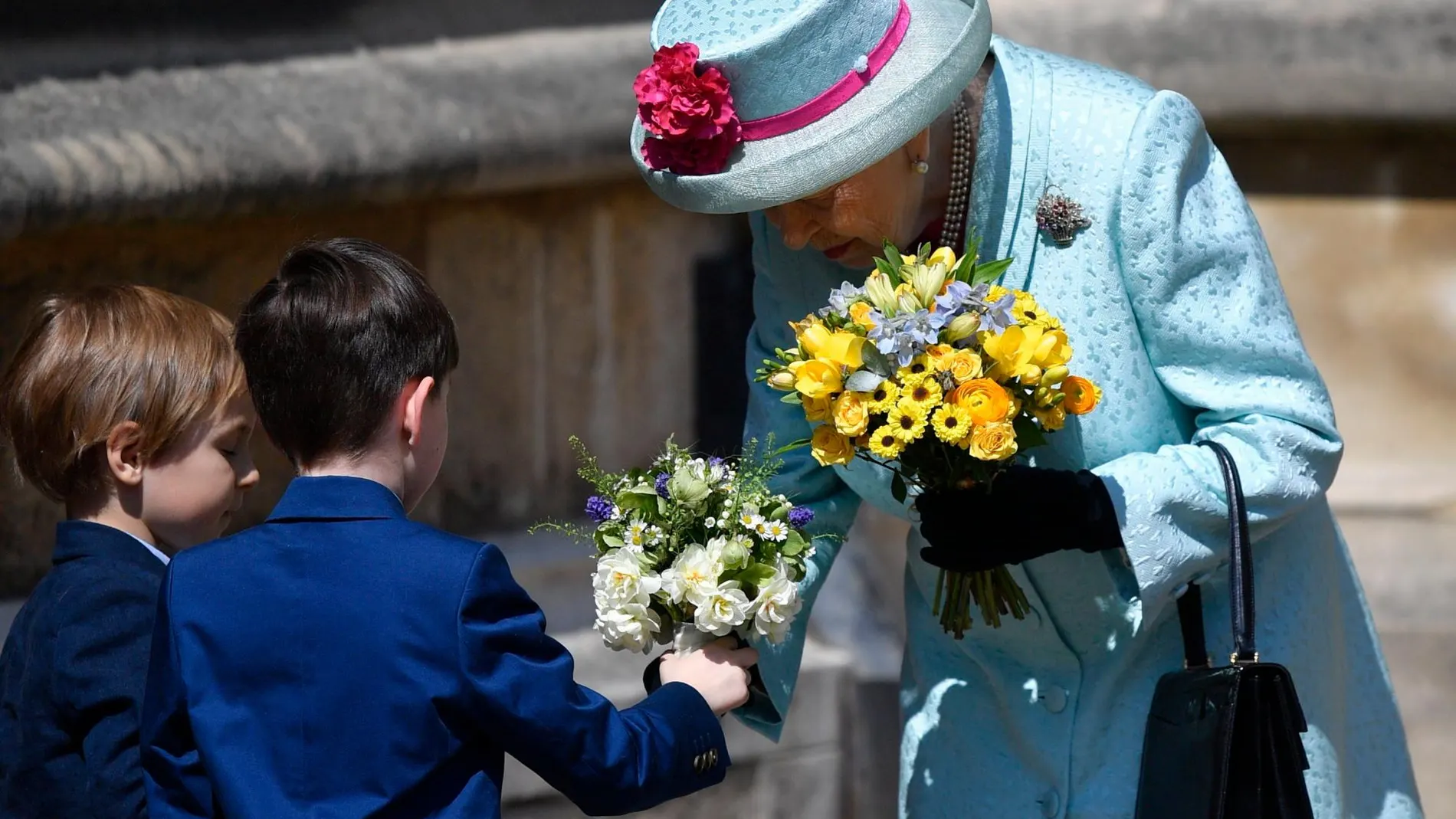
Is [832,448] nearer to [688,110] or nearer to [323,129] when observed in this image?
[688,110]

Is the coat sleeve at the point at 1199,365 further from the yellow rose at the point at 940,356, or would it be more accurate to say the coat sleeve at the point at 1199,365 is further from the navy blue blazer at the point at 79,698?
the navy blue blazer at the point at 79,698

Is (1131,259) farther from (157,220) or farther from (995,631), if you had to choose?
(157,220)

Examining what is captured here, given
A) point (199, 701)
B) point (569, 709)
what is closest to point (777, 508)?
point (569, 709)

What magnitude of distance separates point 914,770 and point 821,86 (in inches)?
44.6

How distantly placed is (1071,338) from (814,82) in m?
0.54

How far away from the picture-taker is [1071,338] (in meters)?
2.68

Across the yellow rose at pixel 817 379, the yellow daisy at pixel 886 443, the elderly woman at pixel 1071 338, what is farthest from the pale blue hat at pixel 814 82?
the yellow daisy at pixel 886 443

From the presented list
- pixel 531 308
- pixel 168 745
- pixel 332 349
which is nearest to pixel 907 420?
pixel 332 349

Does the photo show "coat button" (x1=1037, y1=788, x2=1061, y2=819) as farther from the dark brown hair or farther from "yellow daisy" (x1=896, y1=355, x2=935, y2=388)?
the dark brown hair

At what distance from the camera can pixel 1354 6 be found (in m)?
4.59

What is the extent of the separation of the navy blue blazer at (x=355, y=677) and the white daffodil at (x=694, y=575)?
0.75ft

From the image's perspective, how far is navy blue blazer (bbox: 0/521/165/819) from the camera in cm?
247

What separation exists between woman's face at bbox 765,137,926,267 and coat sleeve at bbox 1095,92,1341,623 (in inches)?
12.2

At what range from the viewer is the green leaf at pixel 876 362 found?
2.38m
